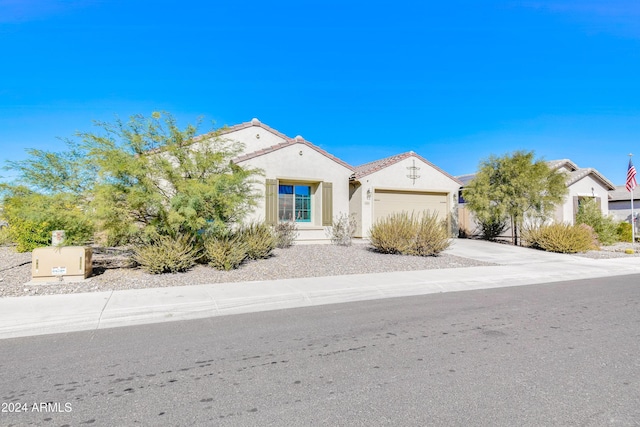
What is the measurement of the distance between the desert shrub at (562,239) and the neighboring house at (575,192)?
156 inches

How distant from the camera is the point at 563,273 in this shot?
1128 centimetres

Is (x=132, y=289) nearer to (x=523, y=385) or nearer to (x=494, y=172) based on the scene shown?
(x=523, y=385)

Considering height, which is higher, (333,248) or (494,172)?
(494,172)

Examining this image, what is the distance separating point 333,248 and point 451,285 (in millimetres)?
5903

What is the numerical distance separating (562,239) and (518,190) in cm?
291

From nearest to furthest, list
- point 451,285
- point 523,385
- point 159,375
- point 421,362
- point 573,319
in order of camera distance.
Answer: point 523,385, point 159,375, point 421,362, point 573,319, point 451,285

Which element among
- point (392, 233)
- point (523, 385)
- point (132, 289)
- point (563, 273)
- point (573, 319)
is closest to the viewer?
point (523, 385)

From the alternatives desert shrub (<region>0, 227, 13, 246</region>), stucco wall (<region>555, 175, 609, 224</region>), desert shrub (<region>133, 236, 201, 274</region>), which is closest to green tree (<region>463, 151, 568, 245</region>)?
stucco wall (<region>555, 175, 609, 224</region>)

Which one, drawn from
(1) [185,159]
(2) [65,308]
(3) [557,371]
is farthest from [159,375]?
(1) [185,159]

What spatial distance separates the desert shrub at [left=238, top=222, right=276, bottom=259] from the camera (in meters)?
11.5

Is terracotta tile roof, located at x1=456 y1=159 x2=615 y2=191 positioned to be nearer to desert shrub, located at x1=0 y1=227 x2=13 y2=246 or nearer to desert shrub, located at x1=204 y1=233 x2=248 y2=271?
desert shrub, located at x1=204 y1=233 x2=248 y2=271

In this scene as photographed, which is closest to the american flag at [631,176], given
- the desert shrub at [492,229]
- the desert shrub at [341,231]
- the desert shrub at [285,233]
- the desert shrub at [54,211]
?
the desert shrub at [492,229]

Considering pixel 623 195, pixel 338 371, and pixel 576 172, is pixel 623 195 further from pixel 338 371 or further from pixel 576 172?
pixel 338 371

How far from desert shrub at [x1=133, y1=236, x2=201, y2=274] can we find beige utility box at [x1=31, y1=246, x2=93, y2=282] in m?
1.26
